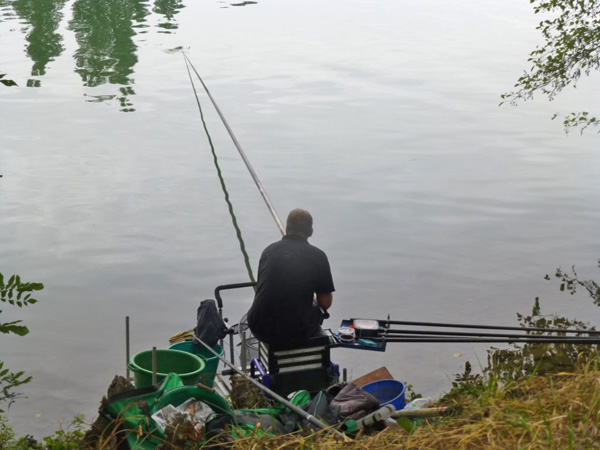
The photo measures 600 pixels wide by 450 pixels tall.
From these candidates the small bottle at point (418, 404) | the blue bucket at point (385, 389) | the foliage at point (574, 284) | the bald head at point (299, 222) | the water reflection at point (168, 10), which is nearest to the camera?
the small bottle at point (418, 404)

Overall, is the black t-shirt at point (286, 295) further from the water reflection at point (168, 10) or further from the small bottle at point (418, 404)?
the water reflection at point (168, 10)

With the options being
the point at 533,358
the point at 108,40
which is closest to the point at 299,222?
the point at 533,358

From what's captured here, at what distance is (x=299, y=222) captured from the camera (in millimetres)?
5555

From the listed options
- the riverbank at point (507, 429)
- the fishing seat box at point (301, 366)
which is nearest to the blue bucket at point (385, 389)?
the fishing seat box at point (301, 366)

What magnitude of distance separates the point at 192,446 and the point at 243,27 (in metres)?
23.6

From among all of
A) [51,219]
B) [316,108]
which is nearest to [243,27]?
[316,108]

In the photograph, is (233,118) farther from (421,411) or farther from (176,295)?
(421,411)

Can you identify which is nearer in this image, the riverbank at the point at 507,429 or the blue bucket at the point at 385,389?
the riverbank at the point at 507,429

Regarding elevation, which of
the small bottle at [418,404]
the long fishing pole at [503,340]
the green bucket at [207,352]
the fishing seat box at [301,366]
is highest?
the long fishing pole at [503,340]

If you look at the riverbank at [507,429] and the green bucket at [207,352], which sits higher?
the riverbank at [507,429]

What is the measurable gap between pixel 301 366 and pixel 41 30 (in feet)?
70.4

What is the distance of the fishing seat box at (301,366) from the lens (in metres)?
5.23

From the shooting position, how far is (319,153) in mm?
14727

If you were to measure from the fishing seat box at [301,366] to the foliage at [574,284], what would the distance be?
499cm
